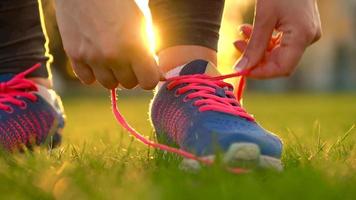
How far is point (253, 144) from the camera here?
145cm

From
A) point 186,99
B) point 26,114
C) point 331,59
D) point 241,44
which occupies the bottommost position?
point 331,59

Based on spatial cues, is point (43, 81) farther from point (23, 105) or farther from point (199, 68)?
point (199, 68)

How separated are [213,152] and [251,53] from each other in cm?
41

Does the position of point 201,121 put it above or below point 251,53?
below

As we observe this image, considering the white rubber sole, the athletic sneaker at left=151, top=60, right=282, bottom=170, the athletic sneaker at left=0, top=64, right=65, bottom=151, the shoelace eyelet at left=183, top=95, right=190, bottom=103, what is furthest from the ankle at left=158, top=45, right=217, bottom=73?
the white rubber sole

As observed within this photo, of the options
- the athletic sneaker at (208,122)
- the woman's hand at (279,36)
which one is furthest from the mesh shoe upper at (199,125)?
the woman's hand at (279,36)

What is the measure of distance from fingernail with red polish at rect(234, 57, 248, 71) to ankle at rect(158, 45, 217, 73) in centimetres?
12

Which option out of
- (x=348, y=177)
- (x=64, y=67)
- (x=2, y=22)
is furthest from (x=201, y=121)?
(x=64, y=67)

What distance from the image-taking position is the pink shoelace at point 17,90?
2.03 m

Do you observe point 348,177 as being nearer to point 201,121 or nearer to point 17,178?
point 201,121

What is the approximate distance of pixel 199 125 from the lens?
1621mm

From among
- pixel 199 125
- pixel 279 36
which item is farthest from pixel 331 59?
pixel 199 125

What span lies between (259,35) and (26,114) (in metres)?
0.71

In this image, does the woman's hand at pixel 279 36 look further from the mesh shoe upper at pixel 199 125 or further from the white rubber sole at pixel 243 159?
the white rubber sole at pixel 243 159
